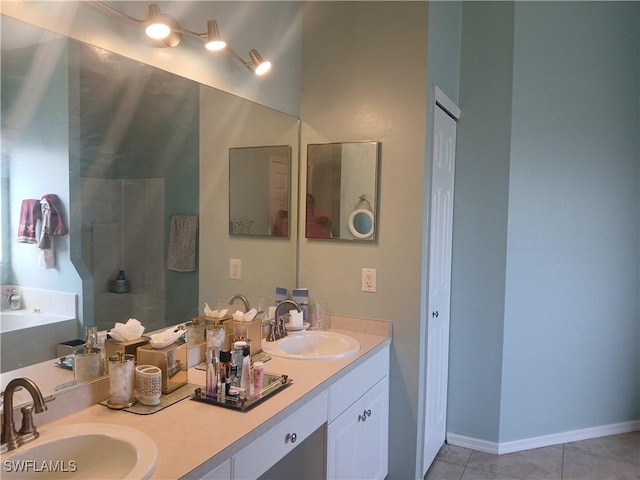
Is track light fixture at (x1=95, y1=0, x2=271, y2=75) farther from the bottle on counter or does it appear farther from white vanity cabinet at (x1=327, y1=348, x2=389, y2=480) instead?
white vanity cabinet at (x1=327, y1=348, x2=389, y2=480)

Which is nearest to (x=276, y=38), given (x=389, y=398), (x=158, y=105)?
(x=158, y=105)

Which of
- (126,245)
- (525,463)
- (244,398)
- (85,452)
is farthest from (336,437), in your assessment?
(525,463)

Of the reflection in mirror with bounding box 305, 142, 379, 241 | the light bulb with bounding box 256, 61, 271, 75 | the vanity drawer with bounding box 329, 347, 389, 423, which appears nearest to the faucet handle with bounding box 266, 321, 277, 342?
the vanity drawer with bounding box 329, 347, 389, 423

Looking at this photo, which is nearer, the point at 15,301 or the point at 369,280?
the point at 15,301

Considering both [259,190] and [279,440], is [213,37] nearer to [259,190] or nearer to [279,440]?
[259,190]

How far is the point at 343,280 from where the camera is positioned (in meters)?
2.52

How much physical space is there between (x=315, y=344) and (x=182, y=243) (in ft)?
2.84

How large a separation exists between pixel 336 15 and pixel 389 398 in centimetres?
197

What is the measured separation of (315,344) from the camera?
7.88 ft

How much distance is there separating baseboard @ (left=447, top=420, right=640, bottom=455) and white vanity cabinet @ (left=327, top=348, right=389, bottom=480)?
792 mm

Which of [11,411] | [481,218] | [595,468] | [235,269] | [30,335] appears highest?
[481,218]

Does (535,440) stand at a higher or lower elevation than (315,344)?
lower

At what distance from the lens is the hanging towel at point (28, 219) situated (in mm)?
1314

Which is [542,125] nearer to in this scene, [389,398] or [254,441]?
[389,398]
